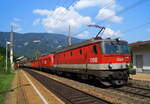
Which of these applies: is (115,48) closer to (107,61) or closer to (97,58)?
(107,61)

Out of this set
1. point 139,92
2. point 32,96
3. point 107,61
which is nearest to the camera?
point 139,92

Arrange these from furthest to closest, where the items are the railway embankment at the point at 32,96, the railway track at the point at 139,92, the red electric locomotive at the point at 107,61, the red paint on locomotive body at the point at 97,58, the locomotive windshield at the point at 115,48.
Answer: the locomotive windshield at the point at 115,48 < the red paint on locomotive body at the point at 97,58 < the red electric locomotive at the point at 107,61 < the railway track at the point at 139,92 < the railway embankment at the point at 32,96

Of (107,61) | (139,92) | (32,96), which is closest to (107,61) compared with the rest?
(107,61)

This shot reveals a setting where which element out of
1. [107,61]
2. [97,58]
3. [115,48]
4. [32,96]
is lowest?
[32,96]

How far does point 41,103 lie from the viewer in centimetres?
988

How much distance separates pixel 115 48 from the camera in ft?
45.8

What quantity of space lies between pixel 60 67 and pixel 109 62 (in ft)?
37.2

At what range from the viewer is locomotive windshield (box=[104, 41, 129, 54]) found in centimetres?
1367

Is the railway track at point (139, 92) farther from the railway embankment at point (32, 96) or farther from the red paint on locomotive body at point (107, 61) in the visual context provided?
the railway embankment at point (32, 96)

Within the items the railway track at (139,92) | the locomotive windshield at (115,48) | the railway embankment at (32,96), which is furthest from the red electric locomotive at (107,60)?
the railway embankment at (32,96)

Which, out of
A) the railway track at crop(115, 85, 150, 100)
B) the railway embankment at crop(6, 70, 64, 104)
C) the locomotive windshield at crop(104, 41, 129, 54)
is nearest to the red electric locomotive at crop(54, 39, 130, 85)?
the locomotive windshield at crop(104, 41, 129, 54)

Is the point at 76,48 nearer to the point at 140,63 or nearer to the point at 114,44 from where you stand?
the point at 114,44

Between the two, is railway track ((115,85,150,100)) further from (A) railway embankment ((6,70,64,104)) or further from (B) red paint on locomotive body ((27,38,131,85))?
(A) railway embankment ((6,70,64,104))

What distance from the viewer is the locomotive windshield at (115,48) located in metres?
13.7
